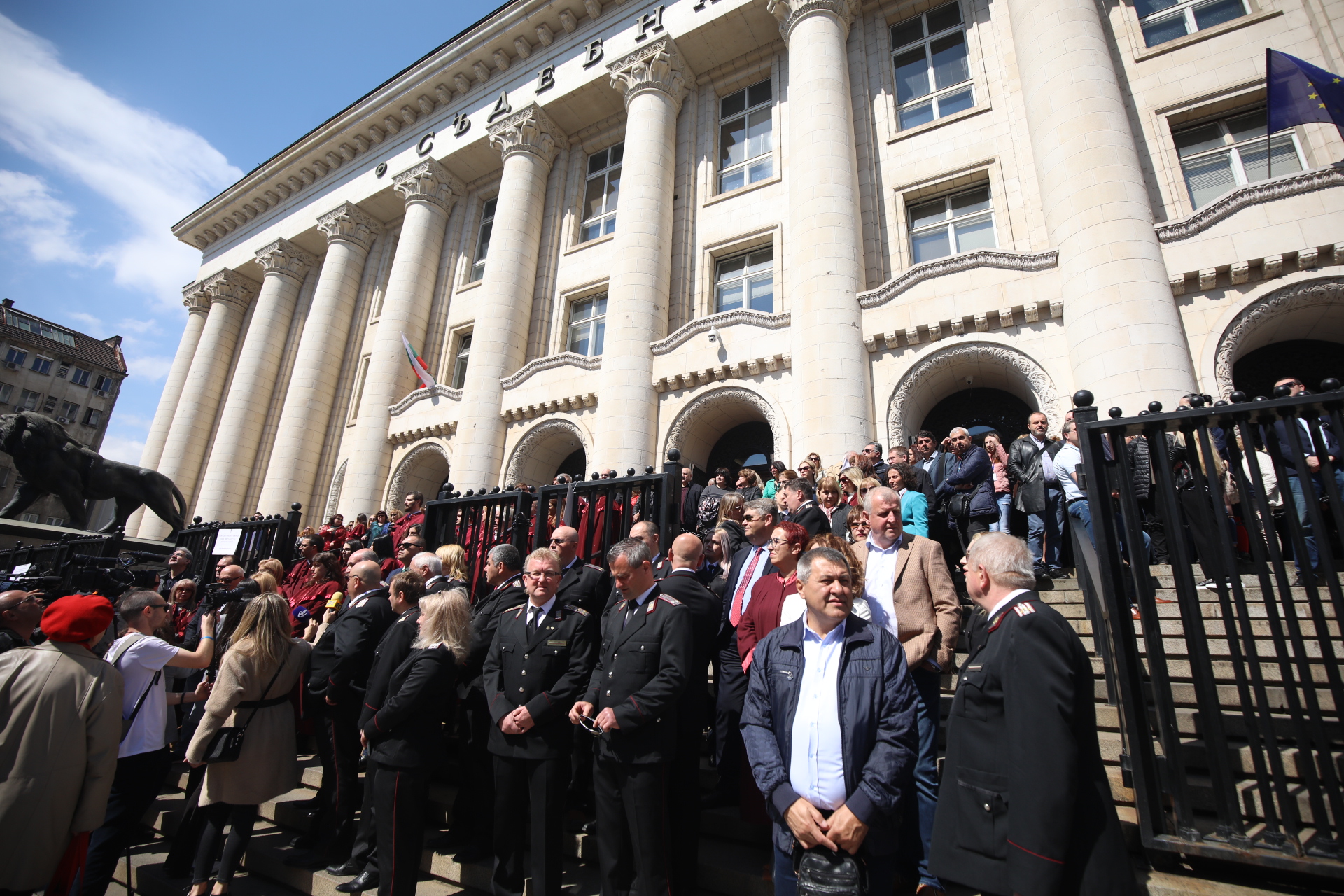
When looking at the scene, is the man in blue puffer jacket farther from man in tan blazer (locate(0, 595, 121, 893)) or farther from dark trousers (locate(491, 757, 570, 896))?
man in tan blazer (locate(0, 595, 121, 893))

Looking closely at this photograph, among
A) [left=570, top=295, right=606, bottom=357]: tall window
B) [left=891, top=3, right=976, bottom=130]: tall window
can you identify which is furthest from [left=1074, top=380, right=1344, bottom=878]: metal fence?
[left=570, top=295, right=606, bottom=357]: tall window

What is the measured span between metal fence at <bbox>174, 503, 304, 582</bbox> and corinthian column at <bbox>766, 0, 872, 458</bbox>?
27.9ft

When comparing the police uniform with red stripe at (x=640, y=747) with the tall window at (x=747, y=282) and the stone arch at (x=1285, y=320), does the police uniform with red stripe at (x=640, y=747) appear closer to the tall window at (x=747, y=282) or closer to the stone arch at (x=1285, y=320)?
the stone arch at (x=1285, y=320)

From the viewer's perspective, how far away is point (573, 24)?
18.5 meters

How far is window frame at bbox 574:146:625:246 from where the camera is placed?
1748 centimetres

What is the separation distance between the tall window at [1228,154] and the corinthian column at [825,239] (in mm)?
5710

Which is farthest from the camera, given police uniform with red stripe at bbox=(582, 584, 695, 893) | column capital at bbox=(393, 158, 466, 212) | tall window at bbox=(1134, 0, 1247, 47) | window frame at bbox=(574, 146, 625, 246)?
column capital at bbox=(393, 158, 466, 212)

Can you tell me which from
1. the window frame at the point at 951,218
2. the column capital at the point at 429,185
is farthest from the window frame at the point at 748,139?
the column capital at the point at 429,185

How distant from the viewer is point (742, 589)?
4668 mm

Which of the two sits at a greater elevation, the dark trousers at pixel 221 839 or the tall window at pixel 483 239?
the tall window at pixel 483 239

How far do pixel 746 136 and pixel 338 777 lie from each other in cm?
1634

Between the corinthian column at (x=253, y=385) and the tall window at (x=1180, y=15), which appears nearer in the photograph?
the tall window at (x=1180, y=15)

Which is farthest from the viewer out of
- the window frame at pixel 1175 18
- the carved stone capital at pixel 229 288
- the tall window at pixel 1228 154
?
the carved stone capital at pixel 229 288

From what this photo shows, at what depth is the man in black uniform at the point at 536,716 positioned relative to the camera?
356cm
